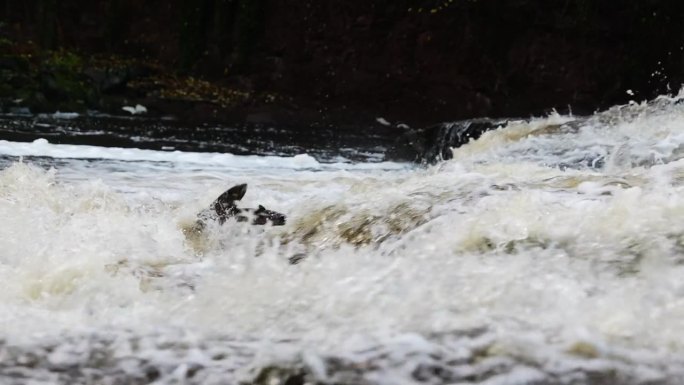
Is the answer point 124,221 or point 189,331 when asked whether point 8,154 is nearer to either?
point 124,221

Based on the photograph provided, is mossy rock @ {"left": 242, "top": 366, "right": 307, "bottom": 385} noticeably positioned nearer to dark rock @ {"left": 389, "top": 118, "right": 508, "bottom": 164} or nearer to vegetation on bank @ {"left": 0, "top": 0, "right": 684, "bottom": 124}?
dark rock @ {"left": 389, "top": 118, "right": 508, "bottom": 164}

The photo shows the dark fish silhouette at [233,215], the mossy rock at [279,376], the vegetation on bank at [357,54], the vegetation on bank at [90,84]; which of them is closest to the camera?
the mossy rock at [279,376]

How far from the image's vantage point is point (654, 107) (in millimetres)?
9203

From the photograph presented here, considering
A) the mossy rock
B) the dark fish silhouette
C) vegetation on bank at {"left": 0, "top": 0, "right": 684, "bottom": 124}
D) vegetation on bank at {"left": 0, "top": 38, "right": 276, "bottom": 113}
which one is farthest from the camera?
vegetation on bank at {"left": 0, "top": 0, "right": 684, "bottom": 124}

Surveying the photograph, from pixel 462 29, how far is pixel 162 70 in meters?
6.74

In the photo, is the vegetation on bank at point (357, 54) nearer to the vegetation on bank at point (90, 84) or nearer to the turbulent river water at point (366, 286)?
the vegetation on bank at point (90, 84)

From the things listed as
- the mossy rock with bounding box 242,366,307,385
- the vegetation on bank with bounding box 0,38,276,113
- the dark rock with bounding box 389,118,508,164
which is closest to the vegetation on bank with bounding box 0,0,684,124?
the vegetation on bank with bounding box 0,38,276,113

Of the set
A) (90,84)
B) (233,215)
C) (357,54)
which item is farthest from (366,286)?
(357,54)

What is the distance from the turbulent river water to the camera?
1.99 meters

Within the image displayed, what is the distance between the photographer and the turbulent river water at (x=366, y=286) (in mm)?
1991

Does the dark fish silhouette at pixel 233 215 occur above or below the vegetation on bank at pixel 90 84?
below

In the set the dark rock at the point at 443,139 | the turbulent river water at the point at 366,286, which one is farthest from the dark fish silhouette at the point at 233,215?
the dark rock at the point at 443,139

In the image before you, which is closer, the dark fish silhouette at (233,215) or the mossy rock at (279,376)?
the mossy rock at (279,376)

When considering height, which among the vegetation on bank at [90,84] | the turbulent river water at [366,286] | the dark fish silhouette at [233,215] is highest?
the vegetation on bank at [90,84]
